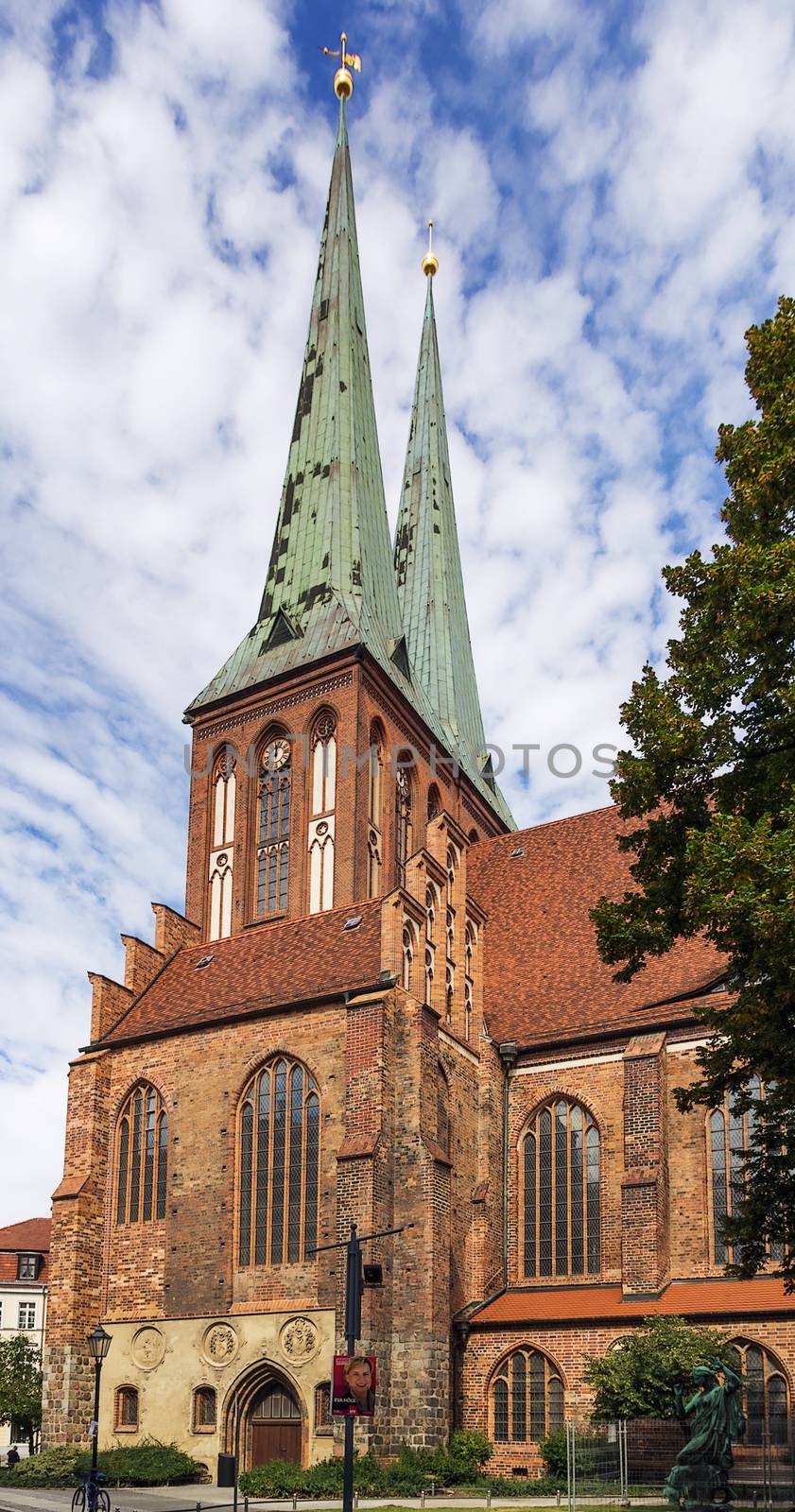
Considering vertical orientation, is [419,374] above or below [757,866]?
above

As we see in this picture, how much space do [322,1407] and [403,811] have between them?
65.1 feet

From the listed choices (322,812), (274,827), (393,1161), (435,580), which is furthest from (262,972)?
(435,580)

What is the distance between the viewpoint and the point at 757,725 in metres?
15.9

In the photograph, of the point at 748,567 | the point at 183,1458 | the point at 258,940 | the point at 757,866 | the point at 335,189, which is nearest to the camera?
the point at 757,866

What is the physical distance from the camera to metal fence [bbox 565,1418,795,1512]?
67.7ft

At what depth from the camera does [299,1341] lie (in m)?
26.1

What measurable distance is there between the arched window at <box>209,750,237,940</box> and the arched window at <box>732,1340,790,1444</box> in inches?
770

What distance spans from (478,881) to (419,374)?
2857 cm

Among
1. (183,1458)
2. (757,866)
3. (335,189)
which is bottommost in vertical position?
(183,1458)

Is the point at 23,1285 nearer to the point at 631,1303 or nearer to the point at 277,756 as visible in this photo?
the point at 277,756

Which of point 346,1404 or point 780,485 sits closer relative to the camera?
point 780,485

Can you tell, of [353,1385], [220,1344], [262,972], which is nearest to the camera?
[353,1385]

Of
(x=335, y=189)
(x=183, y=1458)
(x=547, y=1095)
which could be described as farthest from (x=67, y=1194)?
(x=335, y=189)

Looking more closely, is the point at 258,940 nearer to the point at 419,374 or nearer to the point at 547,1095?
the point at 547,1095
